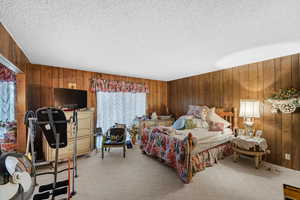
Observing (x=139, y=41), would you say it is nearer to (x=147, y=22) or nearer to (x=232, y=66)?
(x=147, y=22)

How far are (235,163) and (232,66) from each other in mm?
2374

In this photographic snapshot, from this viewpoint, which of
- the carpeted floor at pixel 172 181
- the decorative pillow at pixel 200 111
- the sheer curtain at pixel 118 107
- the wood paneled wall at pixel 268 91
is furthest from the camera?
the sheer curtain at pixel 118 107

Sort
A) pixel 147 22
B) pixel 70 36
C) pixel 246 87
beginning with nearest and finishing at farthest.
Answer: pixel 147 22 → pixel 70 36 → pixel 246 87

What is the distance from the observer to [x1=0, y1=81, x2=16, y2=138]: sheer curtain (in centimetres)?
274

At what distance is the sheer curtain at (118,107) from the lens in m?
4.02

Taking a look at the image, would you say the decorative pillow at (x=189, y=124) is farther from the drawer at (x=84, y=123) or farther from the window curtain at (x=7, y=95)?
the window curtain at (x=7, y=95)

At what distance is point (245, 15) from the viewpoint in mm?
1414

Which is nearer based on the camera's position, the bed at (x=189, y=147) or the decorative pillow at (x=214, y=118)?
the bed at (x=189, y=147)

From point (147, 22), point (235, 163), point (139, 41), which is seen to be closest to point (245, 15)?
point (147, 22)

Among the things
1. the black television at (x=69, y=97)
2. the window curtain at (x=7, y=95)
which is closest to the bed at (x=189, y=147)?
the black television at (x=69, y=97)

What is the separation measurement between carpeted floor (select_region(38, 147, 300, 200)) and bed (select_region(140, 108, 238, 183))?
6.2 inches

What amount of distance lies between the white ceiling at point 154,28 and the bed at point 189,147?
62.5 inches

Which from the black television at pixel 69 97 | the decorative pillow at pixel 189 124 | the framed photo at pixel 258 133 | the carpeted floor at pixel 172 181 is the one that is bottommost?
the carpeted floor at pixel 172 181

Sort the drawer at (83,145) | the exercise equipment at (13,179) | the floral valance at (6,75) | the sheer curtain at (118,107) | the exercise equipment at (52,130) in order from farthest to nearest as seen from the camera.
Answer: the sheer curtain at (118,107)
the drawer at (83,145)
the floral valance at (6,75)
the exercise equipment at (52,130)
the exercise equipment at (13,179)
